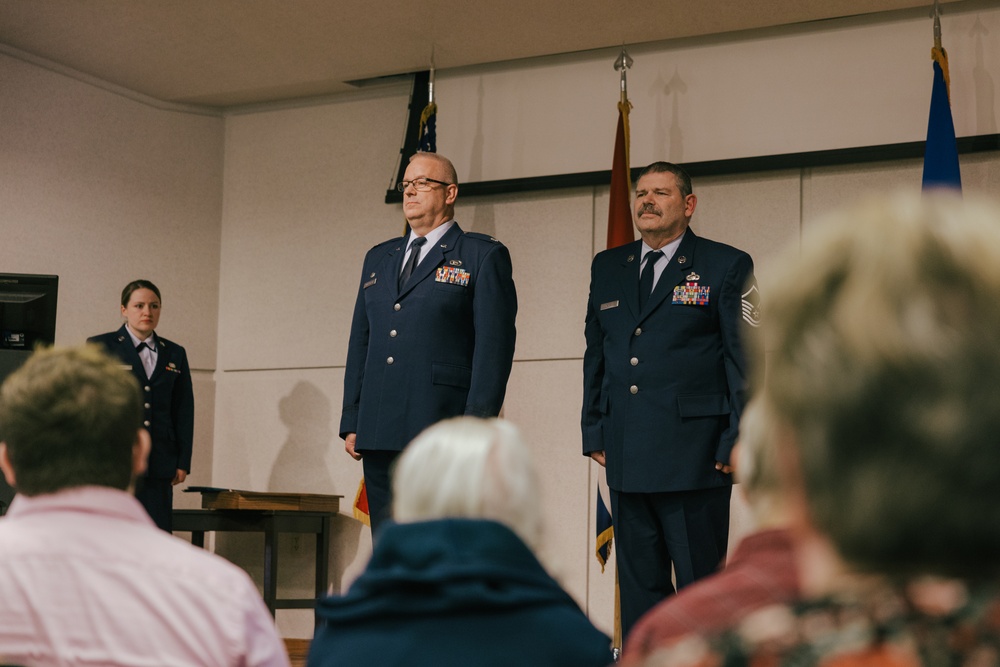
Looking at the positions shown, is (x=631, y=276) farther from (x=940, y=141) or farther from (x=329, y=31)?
(x=329, y=31)

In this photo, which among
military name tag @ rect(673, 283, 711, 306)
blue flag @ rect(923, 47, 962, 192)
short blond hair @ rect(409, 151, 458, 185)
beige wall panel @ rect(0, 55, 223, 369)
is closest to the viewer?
military name tag @ rect(673, 283, 711, 306)

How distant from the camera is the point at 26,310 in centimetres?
504

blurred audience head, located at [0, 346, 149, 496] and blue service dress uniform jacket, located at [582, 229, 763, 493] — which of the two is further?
blue service dress uniform jacket, located at [582, 229, 763, 493]

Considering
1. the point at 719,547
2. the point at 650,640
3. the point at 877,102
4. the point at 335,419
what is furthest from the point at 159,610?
the point at 335,419

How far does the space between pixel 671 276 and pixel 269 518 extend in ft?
8.66

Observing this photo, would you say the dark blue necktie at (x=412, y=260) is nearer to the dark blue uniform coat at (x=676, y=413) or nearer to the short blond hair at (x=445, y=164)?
the short blond hair at (x=445, y=164)

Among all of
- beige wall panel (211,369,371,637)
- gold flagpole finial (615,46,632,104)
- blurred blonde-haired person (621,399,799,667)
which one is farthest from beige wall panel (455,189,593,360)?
blurred blonde-haired person (621,399,799,667)

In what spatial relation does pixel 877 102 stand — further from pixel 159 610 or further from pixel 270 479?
pixel 159 610

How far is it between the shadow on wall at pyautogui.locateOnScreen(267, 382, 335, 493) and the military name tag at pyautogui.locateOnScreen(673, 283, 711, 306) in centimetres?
284

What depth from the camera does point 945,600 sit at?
0.59 meters

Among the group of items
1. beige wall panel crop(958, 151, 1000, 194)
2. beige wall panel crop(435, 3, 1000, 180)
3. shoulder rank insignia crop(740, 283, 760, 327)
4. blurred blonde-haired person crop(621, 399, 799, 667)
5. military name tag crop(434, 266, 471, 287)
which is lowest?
blurred blonde-haired person crop(621, 399, 799, 667)

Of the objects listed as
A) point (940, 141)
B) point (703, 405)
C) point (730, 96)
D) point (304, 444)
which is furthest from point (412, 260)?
point (304, 444)

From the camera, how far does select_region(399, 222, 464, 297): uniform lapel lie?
12.9ft

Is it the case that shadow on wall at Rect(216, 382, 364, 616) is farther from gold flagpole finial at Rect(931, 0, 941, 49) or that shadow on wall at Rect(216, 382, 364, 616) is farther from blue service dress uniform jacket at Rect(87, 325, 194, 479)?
gold flagpole finial at Rect(931, 0, 941, 49)
